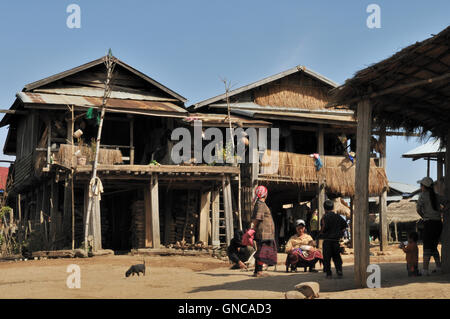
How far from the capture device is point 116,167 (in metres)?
18.6

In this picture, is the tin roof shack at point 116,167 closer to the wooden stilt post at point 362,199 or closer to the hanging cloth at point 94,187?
the hanging cloth at point 94,187

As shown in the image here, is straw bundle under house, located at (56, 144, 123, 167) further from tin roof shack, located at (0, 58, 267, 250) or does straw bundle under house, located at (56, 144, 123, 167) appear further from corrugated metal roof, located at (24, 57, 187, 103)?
corrugated metal roof, located at (24, 57, 187, 103)

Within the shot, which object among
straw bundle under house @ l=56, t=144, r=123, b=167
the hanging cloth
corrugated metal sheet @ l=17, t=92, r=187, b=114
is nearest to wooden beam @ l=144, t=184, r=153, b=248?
straw bundle under house @ l=56, t=144, r=123, b=167

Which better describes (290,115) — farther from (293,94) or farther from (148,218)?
(148,218)

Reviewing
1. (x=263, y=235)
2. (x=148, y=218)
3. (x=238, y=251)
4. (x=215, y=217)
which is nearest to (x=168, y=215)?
(x=215, y=217)

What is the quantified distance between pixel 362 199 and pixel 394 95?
5.63 feet

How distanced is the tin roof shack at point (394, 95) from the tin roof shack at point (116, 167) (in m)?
10.2

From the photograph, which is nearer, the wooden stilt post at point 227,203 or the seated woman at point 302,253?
the seated woman at point 302,253

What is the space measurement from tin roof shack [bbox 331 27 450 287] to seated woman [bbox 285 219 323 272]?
2.65m

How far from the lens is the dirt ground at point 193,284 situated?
831 cm

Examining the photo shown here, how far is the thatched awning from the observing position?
2128cm

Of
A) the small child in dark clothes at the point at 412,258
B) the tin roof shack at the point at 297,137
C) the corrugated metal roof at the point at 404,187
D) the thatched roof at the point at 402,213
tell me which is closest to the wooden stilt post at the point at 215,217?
the tin roof shack at the point at 297,137

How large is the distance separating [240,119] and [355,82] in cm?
1211

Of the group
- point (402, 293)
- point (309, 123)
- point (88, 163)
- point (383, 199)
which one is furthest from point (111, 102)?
point (402, 293)
